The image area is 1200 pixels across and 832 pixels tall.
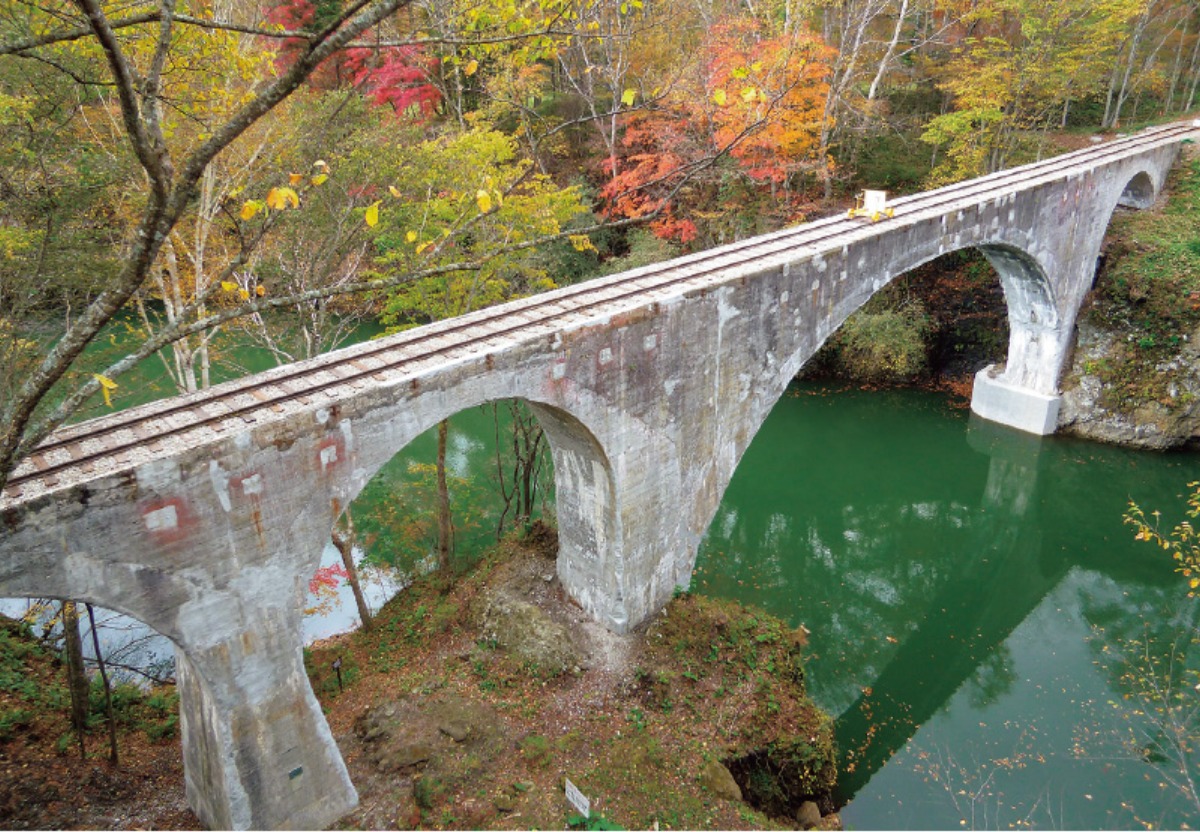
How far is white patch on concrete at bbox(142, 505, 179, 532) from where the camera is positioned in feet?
19.6

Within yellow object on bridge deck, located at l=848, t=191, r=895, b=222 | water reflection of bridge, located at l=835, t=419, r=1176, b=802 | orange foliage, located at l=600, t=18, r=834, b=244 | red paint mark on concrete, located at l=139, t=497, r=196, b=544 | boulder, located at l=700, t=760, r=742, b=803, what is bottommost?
water reflection of bridge, located at l=835, t=419, r=1176, b=802

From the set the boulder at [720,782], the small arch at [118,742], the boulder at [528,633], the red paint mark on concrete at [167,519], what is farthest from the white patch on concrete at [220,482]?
the boulder at [720,782]

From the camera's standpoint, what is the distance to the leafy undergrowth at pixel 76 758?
7.56 metres

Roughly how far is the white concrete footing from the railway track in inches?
354

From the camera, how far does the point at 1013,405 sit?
19.2 meters

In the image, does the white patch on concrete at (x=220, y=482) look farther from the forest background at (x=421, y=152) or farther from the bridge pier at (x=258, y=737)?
the forest background at (x=421, y=152)

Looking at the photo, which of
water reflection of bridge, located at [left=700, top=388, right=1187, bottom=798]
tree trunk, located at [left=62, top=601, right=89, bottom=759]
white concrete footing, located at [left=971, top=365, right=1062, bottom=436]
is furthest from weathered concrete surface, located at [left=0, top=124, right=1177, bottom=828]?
white concrete footing, located at [left=971, top=365, right=1062, bottom=436]

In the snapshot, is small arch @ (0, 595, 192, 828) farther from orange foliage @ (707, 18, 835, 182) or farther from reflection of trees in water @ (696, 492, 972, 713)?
orange foliage @ (707, 18, 835, 182)

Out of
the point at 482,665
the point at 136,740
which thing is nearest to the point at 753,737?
the point at 482,665

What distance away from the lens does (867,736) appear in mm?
10836

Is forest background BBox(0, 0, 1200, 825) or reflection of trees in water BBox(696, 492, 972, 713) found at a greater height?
forest background BBox(0, 0, 1200, 825)

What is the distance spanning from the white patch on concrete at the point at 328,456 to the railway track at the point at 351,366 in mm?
421

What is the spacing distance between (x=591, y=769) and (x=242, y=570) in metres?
4.32

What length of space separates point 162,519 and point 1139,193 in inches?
957
